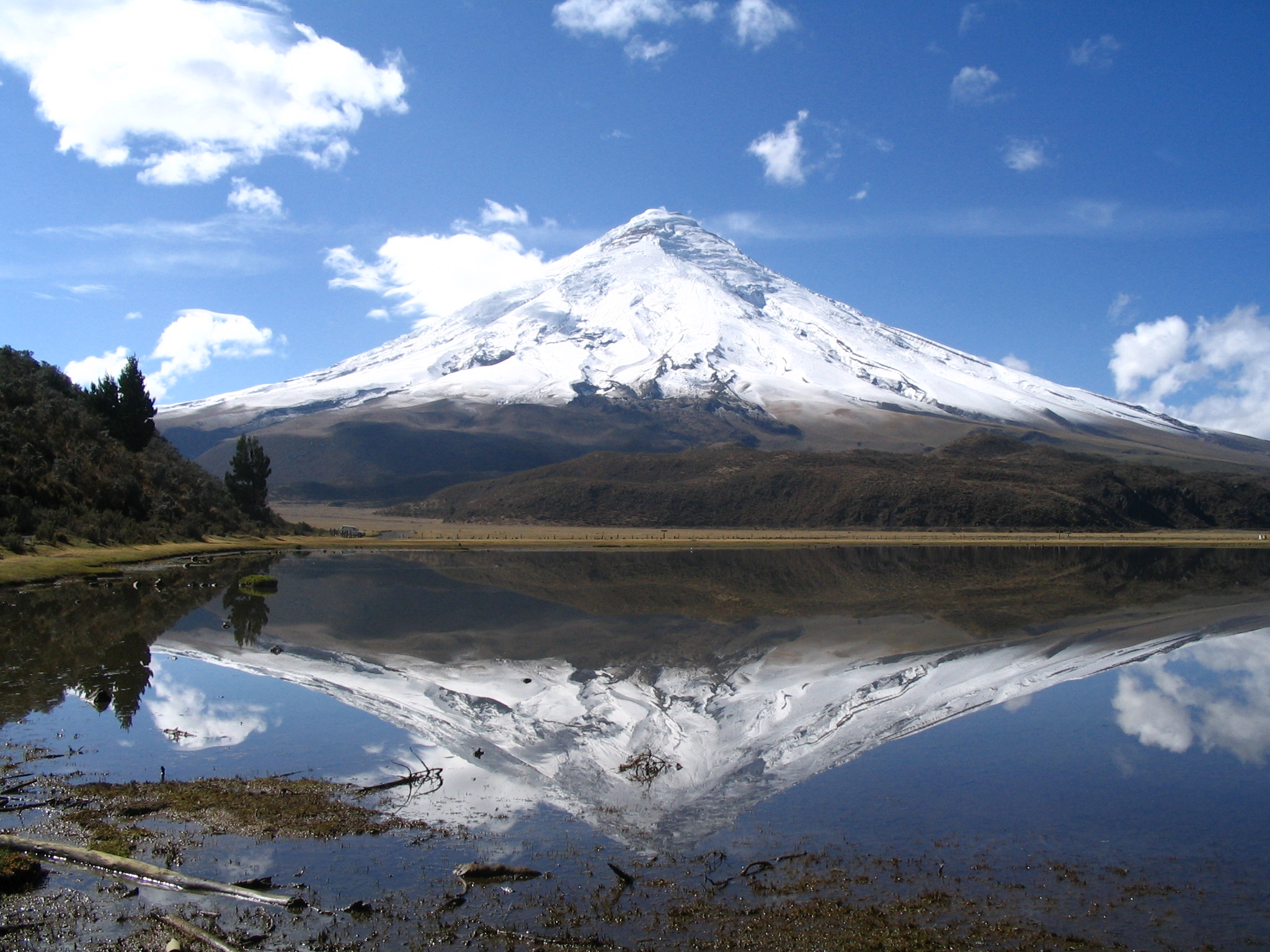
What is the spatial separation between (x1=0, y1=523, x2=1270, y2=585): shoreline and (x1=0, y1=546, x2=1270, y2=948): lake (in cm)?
1829

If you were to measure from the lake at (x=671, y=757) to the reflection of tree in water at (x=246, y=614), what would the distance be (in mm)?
173

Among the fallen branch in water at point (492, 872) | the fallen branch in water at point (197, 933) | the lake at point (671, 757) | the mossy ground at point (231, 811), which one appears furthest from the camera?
the mossy ground at point (231, 811)

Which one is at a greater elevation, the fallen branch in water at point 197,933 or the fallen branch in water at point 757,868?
the fallen branch in water at point 197,933

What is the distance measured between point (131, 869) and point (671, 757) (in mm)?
6969

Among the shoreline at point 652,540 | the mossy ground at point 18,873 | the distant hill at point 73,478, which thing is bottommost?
the shoreline at point 652,540

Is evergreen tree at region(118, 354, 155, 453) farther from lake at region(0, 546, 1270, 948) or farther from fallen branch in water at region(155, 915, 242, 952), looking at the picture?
fallen branch in water at region(155, 915, 242, 952)

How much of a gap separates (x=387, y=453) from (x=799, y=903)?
173 metres

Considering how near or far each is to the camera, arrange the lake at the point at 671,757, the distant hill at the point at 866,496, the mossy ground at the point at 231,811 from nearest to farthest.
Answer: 1. the lake at the point at 671,757
2. the mossy ground at the point at 231,811
3. the distant hill at the point at 866,496

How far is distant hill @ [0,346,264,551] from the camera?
33.9 m

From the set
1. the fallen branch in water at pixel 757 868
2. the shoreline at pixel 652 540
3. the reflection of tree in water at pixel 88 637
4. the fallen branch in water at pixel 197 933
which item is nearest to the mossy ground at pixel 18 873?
the fallen branch in water at pixel 197 933

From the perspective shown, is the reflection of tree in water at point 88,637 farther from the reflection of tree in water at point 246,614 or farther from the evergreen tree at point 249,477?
the evergreen tree at point 249,477

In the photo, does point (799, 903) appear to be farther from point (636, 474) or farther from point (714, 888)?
point (636, 474)

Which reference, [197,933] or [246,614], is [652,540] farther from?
[197,933]

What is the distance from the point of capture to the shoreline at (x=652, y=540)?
48.1 m
